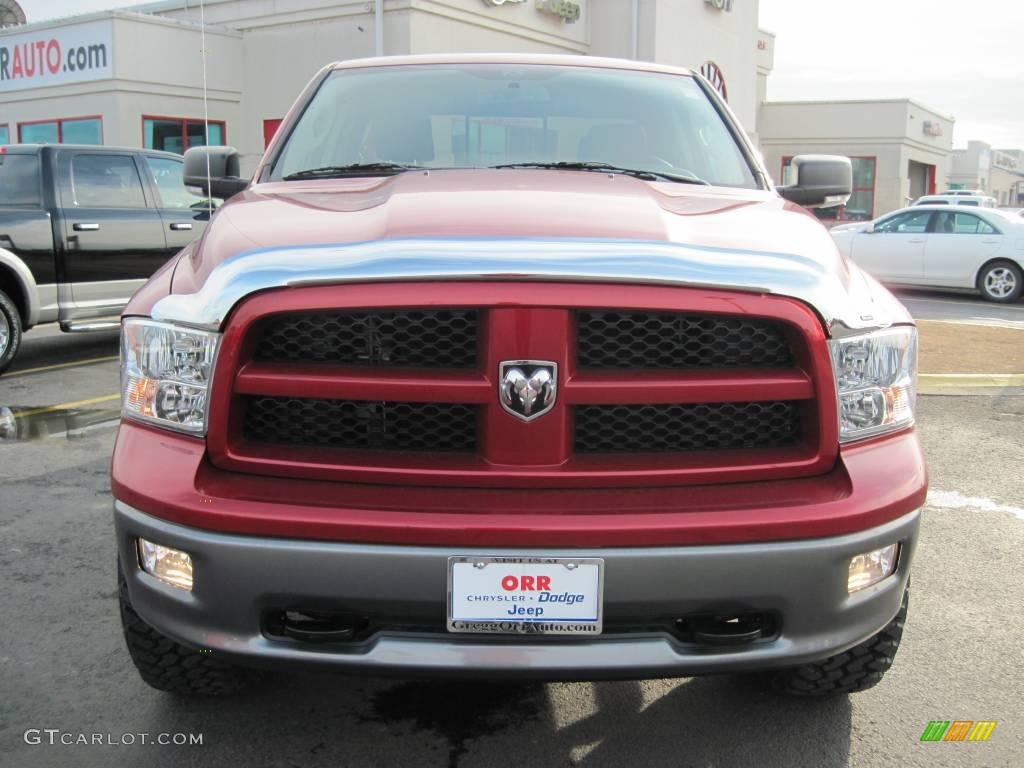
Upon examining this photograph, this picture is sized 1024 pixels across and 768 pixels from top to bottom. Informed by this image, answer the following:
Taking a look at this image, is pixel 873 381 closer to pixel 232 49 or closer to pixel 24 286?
pixel 24 286

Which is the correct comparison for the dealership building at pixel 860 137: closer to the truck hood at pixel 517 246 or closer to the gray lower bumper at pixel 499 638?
the truck hood at pixel 517 246

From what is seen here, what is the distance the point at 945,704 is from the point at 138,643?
2.16 meters

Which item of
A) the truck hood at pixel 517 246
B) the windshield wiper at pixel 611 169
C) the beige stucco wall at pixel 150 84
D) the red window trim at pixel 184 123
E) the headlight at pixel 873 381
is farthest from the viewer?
the red window trim at pixel 184 123

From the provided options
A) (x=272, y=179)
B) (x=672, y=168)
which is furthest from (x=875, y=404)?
(x=272, y=179)

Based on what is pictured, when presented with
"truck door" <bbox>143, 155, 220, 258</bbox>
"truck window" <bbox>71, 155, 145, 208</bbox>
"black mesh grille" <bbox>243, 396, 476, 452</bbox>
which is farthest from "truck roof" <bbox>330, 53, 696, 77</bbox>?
"truck door" <bbox>143, 155, 220, 258</bbox>

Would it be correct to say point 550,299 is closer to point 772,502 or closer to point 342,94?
point 772,502

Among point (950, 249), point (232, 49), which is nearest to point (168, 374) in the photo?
point (950, 249)

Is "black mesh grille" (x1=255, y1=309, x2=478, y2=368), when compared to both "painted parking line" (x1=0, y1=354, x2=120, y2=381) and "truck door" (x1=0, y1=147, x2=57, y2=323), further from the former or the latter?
"truck door" (x1=0, y1=147, x2=57, y2=323)

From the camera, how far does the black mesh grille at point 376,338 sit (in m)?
2.13

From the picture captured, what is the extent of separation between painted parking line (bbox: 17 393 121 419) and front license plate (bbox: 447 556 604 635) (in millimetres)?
5347

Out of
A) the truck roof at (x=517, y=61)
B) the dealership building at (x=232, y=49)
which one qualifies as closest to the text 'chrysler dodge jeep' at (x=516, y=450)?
the truck roof at (x=517, y=61)

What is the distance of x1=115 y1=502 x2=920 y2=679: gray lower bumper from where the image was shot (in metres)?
2.00

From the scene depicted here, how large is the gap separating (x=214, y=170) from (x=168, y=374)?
2.00 meters

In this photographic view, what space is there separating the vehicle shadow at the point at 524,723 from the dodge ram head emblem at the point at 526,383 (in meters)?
0.92
